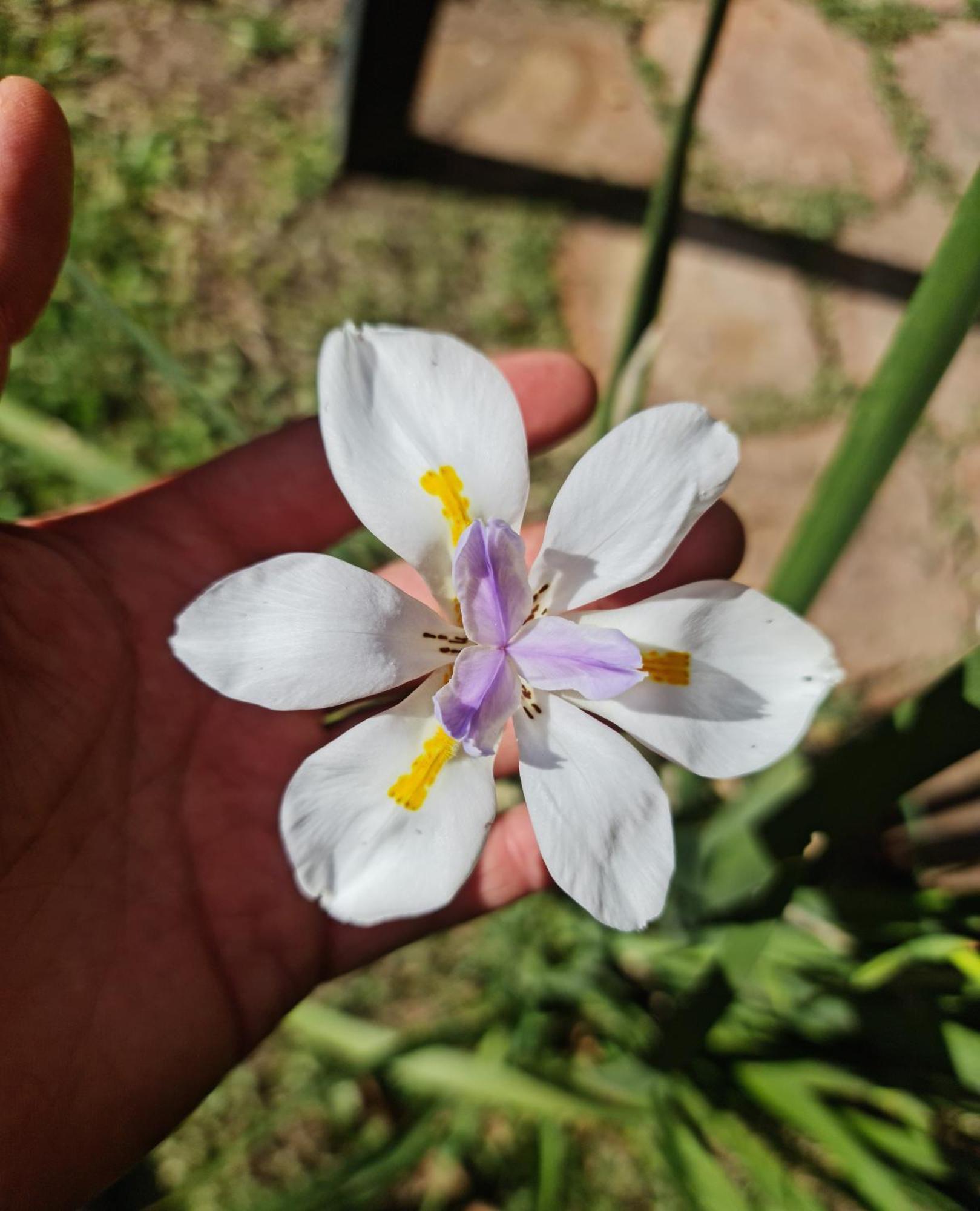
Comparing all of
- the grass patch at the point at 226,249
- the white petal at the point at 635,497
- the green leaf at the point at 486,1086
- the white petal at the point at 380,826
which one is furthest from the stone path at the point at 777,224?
the white petal at the point at 380,826

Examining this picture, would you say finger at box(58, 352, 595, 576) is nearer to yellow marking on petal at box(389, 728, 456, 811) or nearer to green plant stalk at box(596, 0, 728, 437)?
green plant stalk at box(596, 0, 728, 437)

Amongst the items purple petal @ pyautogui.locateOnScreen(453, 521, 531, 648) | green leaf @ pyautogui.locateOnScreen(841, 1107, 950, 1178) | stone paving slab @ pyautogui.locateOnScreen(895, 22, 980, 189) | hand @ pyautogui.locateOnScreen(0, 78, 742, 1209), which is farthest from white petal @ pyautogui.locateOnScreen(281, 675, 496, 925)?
stone paving slab @ pyautogui.locateOnScreen(895, 22, 980, 189)

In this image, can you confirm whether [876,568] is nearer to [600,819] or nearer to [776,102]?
[776,102]

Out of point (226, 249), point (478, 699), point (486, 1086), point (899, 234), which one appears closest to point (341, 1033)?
point (486, 1086)

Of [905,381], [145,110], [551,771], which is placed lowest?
[551,771]

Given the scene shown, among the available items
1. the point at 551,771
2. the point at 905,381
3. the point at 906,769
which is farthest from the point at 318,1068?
the point at 905,381

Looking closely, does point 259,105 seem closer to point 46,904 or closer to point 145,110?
point 145,110
